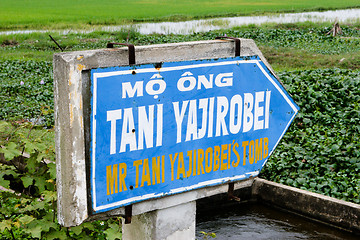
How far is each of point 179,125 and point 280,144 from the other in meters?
5.89

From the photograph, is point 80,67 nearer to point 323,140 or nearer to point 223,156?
point 223,156

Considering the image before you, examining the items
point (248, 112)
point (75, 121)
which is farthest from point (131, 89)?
point (248, 112)

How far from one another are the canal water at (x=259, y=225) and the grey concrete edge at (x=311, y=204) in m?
0.08

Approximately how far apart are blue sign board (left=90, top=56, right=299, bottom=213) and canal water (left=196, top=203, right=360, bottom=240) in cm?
327

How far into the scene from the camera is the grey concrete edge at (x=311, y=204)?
547cm

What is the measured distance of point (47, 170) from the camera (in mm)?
3836

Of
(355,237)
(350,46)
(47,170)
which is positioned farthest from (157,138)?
(350,46)

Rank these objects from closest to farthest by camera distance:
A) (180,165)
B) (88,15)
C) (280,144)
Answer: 1. (180,165)
2. (280,144)
3. (88,15)

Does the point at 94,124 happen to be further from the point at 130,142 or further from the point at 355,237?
the point at 355,237

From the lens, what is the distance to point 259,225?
598 cm

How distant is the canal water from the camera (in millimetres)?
5656

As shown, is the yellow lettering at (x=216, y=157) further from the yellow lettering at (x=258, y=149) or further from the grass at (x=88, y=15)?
the grass at (x=88, y=15)

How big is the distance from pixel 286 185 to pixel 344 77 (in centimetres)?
417

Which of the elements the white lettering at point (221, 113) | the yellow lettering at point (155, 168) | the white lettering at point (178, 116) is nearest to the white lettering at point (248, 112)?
the white lettering at point (221, 113)
